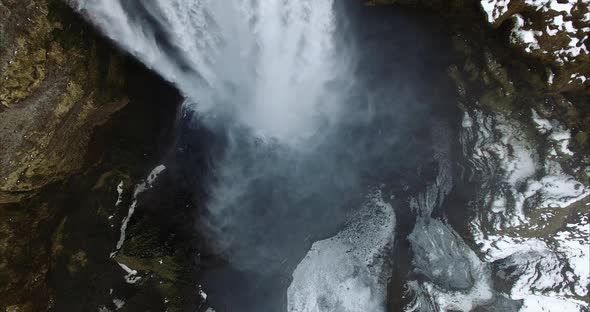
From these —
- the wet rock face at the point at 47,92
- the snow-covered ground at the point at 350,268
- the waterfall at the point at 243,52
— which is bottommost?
the snow-covered ground at the point at 350,268

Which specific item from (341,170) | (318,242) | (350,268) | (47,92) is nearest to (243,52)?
(341,170)

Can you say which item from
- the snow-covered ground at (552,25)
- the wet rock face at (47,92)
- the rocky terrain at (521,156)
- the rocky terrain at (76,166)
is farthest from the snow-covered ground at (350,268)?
the wet rock face at (47,92)

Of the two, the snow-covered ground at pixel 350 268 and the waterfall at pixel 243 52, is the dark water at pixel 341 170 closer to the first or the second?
the snow-covered ground at pixel 350 268

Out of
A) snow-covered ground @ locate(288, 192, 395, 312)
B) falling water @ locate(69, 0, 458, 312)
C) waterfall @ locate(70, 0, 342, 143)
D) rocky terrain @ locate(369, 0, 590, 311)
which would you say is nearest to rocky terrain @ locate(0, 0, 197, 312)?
waterfall @ locate(70, 0, 342, 143)

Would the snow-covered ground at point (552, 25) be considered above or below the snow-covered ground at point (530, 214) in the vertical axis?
above

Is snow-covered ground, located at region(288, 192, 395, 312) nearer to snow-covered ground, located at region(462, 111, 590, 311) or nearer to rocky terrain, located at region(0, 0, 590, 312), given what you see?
rocky terrain, located at region(0, 0, 590, 312)

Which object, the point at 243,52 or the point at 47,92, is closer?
the point at 47,92

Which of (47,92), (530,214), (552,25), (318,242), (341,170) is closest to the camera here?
(47,92)

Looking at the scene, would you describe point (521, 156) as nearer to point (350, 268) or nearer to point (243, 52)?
point (350, 268)
